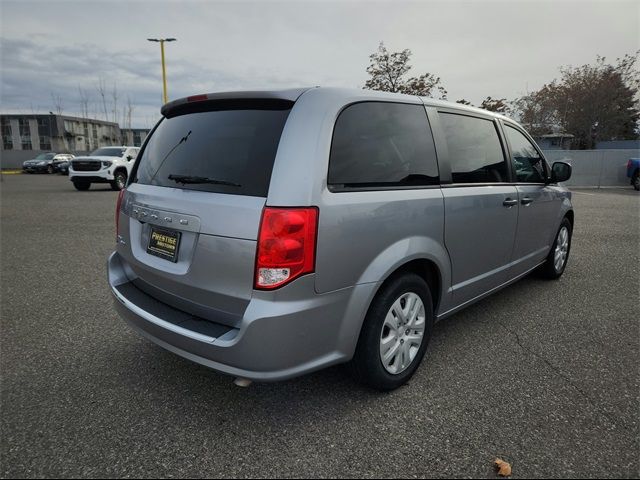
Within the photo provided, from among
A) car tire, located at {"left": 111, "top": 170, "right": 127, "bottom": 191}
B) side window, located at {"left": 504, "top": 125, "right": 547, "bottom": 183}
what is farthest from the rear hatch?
car tire, located at {"left": 111, "top": 170, "right": 127, "bottom": 191}

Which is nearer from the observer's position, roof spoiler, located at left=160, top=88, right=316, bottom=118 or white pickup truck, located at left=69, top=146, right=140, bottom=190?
roof spoiler, located at left=160, top=88, right=316, bottom=118

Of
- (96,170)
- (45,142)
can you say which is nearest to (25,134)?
(45,142)

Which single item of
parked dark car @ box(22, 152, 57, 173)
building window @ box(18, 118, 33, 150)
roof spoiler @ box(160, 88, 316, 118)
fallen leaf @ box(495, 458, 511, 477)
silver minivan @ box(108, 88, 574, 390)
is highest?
building window @ box(18, 118, 33, 150)

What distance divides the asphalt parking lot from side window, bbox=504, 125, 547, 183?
4.08ft

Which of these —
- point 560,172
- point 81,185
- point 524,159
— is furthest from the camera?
point 81,185

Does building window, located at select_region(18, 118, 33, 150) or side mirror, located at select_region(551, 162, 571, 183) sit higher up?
building window, located at select_region(18, 118, 33, 150)

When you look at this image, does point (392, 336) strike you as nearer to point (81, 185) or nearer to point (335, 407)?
point (335, 407)

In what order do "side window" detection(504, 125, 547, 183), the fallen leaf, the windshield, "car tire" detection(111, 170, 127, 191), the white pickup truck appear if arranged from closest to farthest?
1. the fallen leaf
2. "side window" detection(504, 125, 547, 183)
3. the white pickup truck
4. "car tire" detection(111, 170, 127, 191)
5. the windshield

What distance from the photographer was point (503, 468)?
2.00 metres

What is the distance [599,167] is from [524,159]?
1990 cm

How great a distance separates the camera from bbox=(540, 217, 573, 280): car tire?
15.7 feet

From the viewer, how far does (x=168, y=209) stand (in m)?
2.39

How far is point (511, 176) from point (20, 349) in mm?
4145

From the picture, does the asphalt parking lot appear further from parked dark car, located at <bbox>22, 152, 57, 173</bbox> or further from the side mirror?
parked dark car, located at <bbox>22, 152, 57, 173</bbox>
